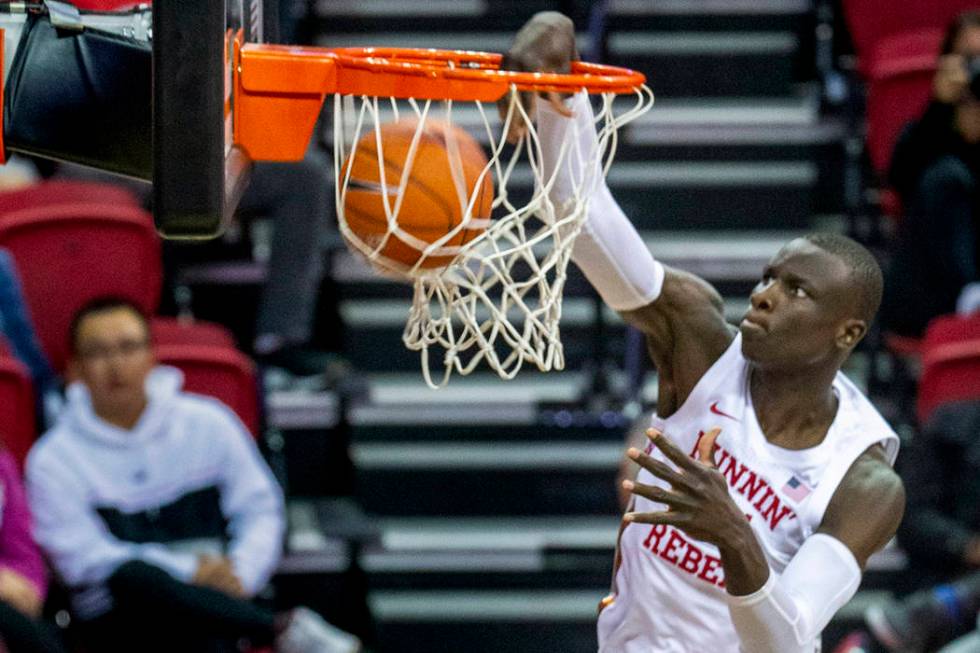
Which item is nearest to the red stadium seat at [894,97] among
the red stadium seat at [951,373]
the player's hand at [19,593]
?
the red stadium seat at [951,373]

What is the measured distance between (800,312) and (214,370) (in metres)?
2.54

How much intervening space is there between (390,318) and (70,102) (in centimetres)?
296

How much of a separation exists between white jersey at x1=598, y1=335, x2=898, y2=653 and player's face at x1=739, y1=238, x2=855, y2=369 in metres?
0.13

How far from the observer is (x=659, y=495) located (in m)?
2.88

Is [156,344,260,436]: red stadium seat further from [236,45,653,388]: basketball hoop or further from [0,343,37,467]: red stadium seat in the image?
[236,45,653,388]: basketball hoop

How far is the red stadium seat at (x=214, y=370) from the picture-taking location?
5.44 metres

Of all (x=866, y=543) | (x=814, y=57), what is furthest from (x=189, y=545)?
(x=814, y=57)

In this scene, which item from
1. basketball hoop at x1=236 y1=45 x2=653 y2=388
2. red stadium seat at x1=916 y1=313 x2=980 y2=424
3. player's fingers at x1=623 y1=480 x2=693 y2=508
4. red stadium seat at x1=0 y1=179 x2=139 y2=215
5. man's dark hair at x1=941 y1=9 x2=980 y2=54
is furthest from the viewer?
man's dark hair at x1=941 y1=9 x2=980 y2=54

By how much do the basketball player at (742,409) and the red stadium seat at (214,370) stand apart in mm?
2179

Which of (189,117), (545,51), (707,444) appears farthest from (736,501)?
(189,117)

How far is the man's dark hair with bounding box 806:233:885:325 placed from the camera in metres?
3.36

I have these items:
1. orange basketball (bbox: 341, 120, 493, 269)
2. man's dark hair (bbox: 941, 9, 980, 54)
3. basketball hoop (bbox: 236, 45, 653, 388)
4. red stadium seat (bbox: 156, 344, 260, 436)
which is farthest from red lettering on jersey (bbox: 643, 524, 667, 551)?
Answer: man's dark hair (bbox: 941, 9, 980, 54)

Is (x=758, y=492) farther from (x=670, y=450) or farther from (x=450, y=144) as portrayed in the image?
(x=450, y=144)

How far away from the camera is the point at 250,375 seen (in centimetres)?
551
